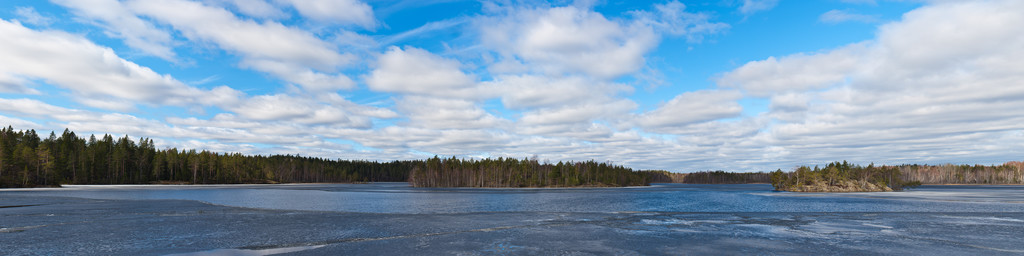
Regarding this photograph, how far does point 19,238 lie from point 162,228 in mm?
6426

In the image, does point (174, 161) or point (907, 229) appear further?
point (174, 161)

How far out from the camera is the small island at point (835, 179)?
134 meters

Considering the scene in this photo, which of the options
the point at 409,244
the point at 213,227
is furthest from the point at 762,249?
the point at 213,227

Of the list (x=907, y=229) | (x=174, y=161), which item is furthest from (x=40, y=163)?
(x=907, y=229)

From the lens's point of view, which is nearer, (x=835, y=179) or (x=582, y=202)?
(x=582, y=202)


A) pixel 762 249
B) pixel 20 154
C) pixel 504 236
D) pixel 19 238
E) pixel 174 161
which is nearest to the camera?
pixel 762 249

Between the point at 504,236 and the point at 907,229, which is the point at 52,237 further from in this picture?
the point at 907,229

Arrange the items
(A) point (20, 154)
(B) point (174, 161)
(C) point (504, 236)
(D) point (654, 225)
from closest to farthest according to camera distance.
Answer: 1. (C) point (504, 236)
2. (D) point (654, 225)
3. (A) point (20, 154)
4. (B) point (174, 161)

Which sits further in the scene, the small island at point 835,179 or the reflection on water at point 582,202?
the small island at point 835,179

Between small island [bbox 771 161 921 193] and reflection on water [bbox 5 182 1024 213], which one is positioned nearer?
reflection on water [bbox 5 182 1024 213]

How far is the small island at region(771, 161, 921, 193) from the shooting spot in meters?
134

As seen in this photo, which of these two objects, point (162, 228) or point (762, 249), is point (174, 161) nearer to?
point (162, 228)

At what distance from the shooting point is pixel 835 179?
13775 cm

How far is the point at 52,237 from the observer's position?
83.4 ft
